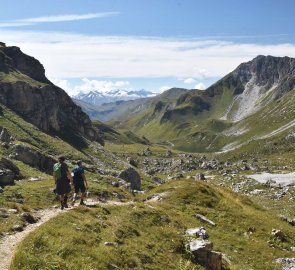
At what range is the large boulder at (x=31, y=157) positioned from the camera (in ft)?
221

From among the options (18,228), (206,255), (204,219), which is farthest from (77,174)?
(206,255)

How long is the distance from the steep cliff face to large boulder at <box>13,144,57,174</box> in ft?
153

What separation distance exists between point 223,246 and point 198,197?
11.2 metres

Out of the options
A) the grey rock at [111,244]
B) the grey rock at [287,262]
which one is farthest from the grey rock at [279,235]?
the grey rock at [111,244]

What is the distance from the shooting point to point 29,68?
15762cm

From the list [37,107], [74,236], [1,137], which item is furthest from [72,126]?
[74,236]

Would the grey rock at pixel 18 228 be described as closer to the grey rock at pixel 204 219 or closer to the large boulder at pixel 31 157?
the grey rock at pixel 204 219

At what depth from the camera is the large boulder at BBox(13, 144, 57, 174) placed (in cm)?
6731

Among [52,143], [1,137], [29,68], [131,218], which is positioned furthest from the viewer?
[29,68]

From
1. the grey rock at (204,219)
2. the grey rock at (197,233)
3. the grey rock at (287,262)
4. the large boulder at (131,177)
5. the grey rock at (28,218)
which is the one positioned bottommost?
the large boulder at (131,177)

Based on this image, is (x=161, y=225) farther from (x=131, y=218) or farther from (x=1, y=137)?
(x=1, y=137)

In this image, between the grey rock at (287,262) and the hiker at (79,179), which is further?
the hiker at (79,179)

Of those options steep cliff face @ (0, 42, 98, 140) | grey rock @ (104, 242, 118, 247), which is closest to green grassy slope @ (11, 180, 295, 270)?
grey rock @ (104, 242, 118, 247)

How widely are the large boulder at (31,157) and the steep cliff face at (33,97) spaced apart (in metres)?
46.7
